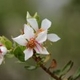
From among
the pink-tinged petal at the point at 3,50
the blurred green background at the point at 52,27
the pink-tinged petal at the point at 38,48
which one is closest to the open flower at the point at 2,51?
the pink-tinged petal at the point at 3,50

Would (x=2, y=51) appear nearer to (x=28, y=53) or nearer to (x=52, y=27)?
(x=28, y=53)

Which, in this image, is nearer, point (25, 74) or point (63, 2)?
point (25, 74)

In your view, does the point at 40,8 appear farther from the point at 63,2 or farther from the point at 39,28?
the point at 39,28

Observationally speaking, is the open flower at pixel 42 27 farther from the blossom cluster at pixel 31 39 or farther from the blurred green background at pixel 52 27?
the blurred green background at pixel 52 27

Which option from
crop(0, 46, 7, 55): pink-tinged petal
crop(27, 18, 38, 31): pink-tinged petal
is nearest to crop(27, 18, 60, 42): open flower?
crop(27, 18, 38, 31): pink-tinged petal

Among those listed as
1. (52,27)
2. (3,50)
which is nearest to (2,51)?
(3,50)

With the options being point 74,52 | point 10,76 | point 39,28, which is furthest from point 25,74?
point 39,28
